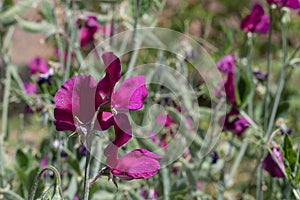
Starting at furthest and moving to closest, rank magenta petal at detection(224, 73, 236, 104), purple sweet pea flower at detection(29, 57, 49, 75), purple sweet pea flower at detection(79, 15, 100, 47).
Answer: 1. purple sweet pea flower at detection(29, 57, 49, 75)
2. purple sweet pea flower at detection(79, 15, 100, 47)
3. magenta petal at detection(224, 73, 236, 104)

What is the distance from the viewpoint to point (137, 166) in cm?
81

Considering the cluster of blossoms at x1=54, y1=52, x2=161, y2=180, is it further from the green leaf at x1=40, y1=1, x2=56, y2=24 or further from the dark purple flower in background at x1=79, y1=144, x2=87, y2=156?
the green leaf at x1=40, y1=1, x2=56, y2=24

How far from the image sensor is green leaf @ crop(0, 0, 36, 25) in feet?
5.53

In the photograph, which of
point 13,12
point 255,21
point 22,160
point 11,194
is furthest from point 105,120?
point 13,12

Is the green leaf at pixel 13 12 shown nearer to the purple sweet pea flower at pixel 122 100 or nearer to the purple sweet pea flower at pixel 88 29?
the purple sweet pea flower at pixel 88 29

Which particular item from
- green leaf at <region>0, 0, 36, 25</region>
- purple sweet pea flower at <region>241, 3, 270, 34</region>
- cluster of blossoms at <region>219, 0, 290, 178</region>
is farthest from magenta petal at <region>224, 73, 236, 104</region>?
green leaf at <region>0, 0, 36, 25</region>

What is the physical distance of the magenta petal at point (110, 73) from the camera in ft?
2.57

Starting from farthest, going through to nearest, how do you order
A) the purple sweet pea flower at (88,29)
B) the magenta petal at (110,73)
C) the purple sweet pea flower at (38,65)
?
the purple sweet pea flower at (38,65)
the purple sweet pea flower at (88,29)
the magenta petal at (110,73)

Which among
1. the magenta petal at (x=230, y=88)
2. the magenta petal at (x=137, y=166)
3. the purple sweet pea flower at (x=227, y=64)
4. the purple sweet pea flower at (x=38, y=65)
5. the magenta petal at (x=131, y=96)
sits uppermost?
the purple sweet pea flower at (x=38, y=65)

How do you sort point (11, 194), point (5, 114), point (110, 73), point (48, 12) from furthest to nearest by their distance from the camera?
point (48, 12) < point (5, 114) < point (11, 194) < point (110, 73)

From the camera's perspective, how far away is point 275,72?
322 cm

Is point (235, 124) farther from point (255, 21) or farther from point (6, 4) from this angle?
point (6, 4)

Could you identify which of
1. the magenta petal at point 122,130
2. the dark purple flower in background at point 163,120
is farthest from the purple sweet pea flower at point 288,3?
the magenta petal at point 122,130

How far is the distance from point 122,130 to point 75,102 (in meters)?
0.07
